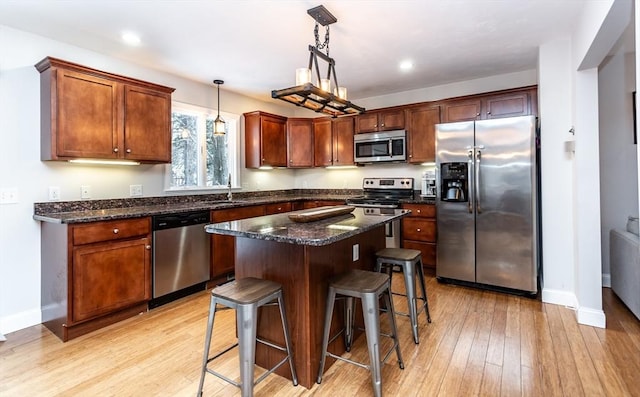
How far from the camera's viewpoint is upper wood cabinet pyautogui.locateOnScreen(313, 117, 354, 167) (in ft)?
16.6

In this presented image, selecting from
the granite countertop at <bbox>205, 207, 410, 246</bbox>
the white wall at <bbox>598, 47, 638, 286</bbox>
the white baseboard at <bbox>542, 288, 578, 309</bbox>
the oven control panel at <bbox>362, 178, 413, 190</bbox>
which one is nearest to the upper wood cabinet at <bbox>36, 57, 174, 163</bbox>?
the granite countertop at <bbox>205, 207, 410, 246</bbox>

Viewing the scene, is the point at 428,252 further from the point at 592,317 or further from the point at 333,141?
the point at 333,141

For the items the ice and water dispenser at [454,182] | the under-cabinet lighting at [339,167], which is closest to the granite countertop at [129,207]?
the ice and water dispenser at [454,182]

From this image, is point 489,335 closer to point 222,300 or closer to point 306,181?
point 222,300

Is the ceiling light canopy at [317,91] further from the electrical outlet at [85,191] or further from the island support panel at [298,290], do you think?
the electrical outlet at [85,191]

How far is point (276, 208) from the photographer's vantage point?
455cm

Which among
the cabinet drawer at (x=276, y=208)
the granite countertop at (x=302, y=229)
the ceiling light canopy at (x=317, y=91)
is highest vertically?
the ceiling light canopy at (x=317, y=91)

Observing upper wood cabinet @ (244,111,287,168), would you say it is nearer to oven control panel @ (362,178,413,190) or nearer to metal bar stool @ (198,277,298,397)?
oven control panel @ (362,178,413,190)

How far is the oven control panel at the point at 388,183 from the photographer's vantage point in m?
4.70

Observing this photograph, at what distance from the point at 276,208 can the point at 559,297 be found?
3364mm

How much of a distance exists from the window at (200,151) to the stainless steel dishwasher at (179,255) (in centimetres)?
83

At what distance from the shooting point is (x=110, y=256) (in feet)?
8.96

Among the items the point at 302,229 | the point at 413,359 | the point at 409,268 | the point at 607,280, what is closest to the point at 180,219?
the point at 302,229

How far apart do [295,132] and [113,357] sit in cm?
388
